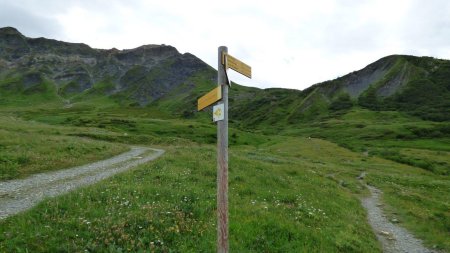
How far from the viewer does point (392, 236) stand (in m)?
20.9

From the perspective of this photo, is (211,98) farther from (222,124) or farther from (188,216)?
(188,216)

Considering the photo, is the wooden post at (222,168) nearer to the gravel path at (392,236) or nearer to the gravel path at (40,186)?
the gravel path at (40,186)

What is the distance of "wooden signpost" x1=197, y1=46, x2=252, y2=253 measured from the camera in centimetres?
1000

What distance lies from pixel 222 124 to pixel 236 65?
5.76 ft

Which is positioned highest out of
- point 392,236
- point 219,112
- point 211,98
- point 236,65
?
point 236,65

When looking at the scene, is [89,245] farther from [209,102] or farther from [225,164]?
[209,102]

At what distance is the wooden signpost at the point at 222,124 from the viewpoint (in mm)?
10000

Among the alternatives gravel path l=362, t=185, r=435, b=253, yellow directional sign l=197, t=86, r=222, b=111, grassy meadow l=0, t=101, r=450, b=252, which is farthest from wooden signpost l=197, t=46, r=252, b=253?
gravel path l=362, t=185, r=435, b=253

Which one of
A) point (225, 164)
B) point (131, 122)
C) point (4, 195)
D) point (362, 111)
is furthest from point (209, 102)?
point (362, 111)

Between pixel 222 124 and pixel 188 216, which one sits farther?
pixel 188 216

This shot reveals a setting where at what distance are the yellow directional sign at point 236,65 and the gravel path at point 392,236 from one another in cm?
1237

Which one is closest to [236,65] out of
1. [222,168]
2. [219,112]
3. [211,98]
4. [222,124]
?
[211,98]

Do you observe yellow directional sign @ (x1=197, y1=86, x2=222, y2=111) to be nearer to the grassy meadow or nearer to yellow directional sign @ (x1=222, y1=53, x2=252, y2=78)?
yellow directional sign @ (x1=222, y1=53, x2=252, y2=78)

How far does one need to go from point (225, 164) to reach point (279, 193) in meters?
14.6
